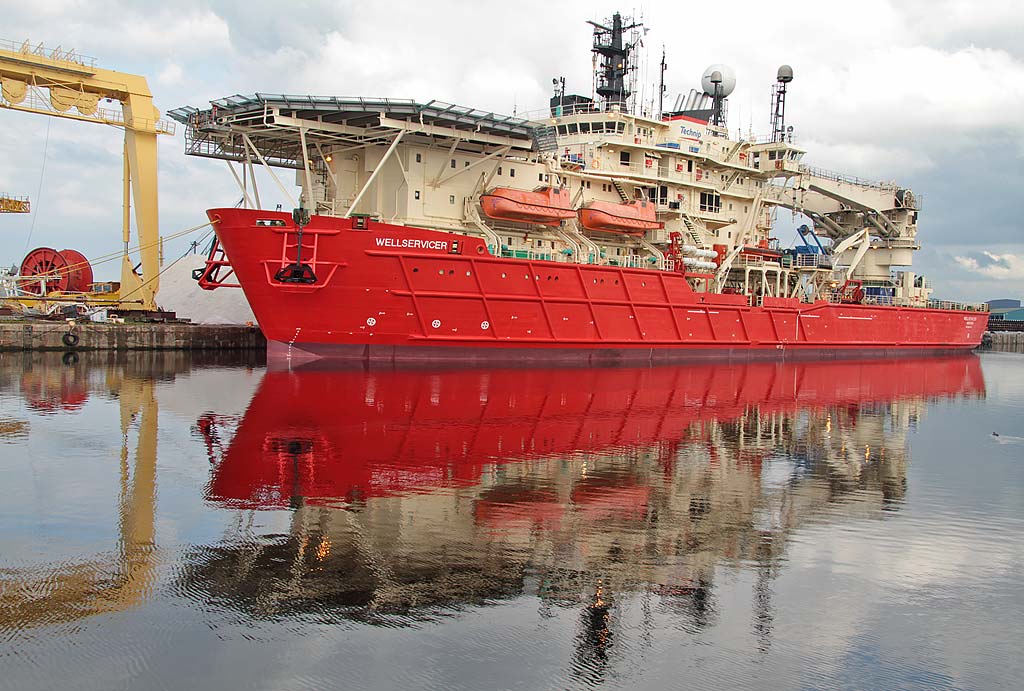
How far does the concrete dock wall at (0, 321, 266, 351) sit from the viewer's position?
28.9 m

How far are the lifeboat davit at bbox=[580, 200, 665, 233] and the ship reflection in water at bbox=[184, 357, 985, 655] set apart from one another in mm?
10798

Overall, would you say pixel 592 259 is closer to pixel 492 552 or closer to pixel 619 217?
pixel 619 217

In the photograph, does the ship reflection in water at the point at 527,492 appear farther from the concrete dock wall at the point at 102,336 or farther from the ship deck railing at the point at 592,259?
the concrete dock wall at the point at 102,336

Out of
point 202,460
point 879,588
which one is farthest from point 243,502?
point 879,588

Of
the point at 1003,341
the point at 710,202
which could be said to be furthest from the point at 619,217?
the point at 1003,341

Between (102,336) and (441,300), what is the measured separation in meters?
13.6

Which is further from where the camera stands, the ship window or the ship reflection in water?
the ship window

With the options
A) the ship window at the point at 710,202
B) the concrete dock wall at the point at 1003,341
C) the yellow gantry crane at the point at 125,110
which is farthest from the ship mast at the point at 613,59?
the concrete dock wall at the point at 1003,341

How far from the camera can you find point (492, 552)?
737 centimetres

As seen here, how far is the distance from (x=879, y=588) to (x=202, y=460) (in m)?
8.29

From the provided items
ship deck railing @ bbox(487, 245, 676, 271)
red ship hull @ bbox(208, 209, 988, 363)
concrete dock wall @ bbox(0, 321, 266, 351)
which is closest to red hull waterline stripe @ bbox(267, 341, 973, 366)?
red ship hull @ bbox(208, 209, 988, 363)

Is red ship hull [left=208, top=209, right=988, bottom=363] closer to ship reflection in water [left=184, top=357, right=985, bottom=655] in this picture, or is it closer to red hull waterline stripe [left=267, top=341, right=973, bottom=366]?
red hull waterline stripe [left=267, top=341, right=973, bottom=366]

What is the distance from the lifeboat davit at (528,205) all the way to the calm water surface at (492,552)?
12346 millimetres

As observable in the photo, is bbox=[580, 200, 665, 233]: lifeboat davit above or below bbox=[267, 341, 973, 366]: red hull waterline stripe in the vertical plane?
above
